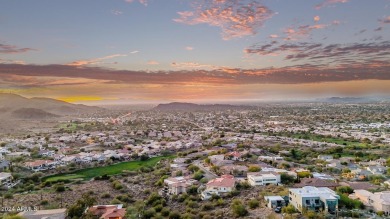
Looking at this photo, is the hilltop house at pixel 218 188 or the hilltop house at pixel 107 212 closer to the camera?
the hilltop house at pixel 107 212

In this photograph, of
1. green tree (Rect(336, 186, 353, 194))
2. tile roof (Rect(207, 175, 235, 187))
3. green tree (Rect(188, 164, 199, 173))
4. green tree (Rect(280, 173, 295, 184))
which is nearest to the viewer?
green tree (Rect(336, 186, 353, 194))

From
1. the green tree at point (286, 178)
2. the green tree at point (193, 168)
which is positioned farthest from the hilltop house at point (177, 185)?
the green tree at point (286, 178)

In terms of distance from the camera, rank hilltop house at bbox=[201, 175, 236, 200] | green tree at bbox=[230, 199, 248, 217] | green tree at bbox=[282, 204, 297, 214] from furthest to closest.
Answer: hilltop house at bbox=[201, 175, 236, 200], green tree at bbox=[230, 199, 248, 217], green tree at bbox=[282, 204, 297, 214]

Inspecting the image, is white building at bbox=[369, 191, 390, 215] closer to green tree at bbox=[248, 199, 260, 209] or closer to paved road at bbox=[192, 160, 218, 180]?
green tree at bbox=[248, 199, 260, 209]

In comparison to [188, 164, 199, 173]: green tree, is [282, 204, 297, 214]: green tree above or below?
above

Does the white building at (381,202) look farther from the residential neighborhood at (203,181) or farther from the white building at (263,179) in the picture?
the white building at (263,179)

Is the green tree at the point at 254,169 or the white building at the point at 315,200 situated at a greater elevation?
the white building at the point at 315,200

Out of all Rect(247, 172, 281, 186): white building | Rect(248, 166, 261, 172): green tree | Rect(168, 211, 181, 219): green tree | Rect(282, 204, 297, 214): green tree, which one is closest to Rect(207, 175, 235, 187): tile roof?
Rect(247, 172, 281, 186): white building
